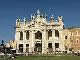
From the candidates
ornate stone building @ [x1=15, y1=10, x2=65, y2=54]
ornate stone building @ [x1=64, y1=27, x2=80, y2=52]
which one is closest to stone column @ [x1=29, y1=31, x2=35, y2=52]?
ornate stone building @ [x1=15, y1=10, x2=65, y2=54]

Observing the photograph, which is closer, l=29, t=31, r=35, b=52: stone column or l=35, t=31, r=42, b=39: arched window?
l=29, t=31, r=35, b=52: stone column

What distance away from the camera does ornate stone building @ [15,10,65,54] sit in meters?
85.4

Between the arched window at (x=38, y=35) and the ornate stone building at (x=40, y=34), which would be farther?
the arched window at (x=38, y=35)

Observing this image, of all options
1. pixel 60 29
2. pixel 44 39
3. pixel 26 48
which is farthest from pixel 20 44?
pixel 60 29

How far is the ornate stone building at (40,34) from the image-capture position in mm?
85438

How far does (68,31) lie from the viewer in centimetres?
8712

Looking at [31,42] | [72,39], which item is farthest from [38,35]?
[72,39]

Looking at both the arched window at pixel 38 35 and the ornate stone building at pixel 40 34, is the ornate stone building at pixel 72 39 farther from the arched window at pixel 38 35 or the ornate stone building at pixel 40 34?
the arched window at pixel 38 35

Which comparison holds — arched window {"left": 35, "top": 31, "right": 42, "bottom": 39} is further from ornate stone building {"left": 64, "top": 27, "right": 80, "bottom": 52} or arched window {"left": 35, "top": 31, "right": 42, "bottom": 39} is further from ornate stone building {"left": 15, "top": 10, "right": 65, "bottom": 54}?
ornate stone building {"left": 64, "top": 27, "right": 80, "bottom": 52}

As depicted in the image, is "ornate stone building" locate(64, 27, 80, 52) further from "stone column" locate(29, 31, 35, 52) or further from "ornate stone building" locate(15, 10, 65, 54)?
"stone column" locate(29, 31, 35, 52)

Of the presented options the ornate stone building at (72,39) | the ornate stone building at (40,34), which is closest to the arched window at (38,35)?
the ornate stone building at (40,34)

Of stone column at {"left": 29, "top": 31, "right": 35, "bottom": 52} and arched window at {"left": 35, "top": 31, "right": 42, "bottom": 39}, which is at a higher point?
arched window at {"left": 35, "top": 31, "right": 42, "bottom": 39}

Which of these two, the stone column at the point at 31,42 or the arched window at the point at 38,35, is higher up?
the arched window at the point at 38,35

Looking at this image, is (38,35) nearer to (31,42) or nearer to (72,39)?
(31,42)
